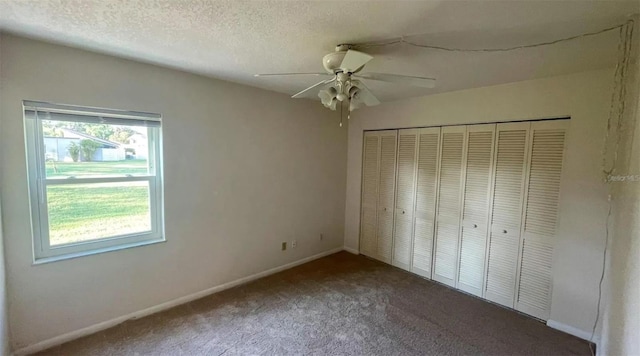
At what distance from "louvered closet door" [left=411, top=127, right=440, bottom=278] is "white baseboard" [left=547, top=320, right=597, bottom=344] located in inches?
48.8

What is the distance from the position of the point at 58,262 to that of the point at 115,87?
1467mm

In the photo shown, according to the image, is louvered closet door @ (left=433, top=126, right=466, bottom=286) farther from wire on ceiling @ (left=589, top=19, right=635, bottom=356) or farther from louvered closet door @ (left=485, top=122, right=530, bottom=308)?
wire on ceiling @ (left=589, top=19, right=635, bottom=356)

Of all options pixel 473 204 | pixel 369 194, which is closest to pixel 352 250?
pixel 369 194

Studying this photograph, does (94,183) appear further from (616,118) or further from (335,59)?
(616,118)

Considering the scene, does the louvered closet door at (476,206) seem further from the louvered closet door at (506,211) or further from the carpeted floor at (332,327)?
the carpeted floor at (332,327)

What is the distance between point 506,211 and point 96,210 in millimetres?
3910

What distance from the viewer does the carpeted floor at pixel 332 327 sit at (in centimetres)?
224

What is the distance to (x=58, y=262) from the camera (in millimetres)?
2178

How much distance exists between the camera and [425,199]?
3561 mm

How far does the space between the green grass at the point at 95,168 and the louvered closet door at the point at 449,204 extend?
326 centimetres

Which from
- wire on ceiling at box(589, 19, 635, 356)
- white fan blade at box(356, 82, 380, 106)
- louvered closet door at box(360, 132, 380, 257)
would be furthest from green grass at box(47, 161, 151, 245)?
wire on ceiling at box(589, 19, 635, 356)

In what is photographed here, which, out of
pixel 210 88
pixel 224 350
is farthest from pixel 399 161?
pixel 224 350

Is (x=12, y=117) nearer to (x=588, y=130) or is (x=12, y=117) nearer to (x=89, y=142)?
(x=89, y=142)

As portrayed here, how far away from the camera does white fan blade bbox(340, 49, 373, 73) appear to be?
1.56 meters
